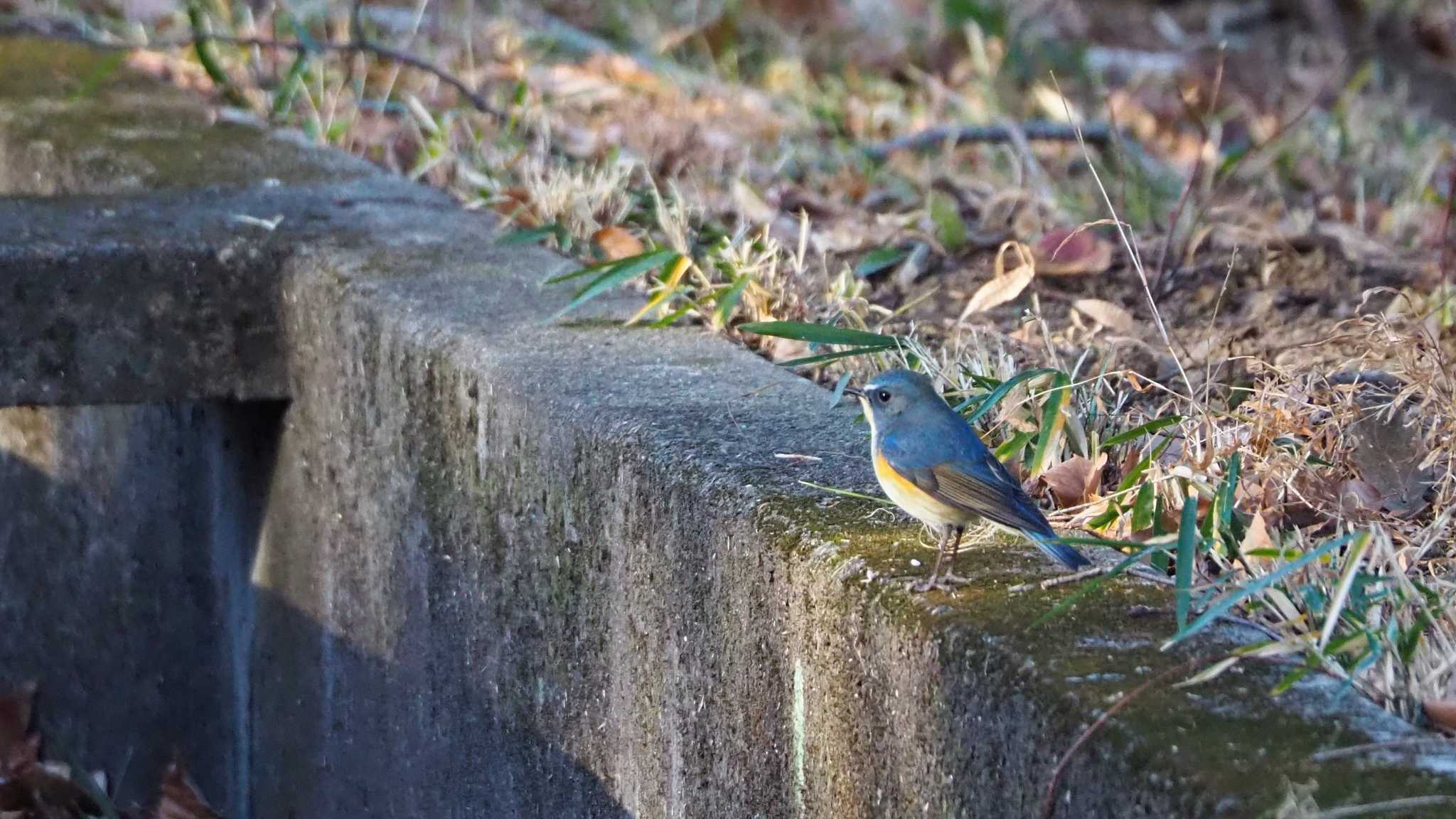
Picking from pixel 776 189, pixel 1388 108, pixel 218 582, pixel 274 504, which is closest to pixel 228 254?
pixel 274 504

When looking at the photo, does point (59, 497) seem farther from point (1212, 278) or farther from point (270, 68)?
point (1212, 278)

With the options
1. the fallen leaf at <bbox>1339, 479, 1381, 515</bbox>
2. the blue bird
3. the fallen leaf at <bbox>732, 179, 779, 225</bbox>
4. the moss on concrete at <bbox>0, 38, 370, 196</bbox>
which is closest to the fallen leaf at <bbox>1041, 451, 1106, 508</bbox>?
the blue bird

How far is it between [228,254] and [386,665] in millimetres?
958

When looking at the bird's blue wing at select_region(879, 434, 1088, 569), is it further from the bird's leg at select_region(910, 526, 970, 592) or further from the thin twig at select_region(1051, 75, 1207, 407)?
the thin twig at select_region(1051, 75, 1207, 407)

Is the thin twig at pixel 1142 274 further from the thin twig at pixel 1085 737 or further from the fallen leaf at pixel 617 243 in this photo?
the fallen leaf at pixel 617 243

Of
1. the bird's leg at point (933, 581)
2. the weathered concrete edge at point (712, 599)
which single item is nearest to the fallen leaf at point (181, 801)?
the weathered concrete edge at point (712, 599)

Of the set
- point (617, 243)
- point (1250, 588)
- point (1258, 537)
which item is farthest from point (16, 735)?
point (1250, 588)

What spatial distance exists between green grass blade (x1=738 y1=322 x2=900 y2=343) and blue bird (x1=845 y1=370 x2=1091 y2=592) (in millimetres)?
330

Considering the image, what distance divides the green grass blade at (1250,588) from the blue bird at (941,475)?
0.86 feet

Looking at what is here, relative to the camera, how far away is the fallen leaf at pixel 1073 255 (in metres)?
→ 3.85

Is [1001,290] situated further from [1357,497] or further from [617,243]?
[1357,497]

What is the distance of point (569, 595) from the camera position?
265 cm

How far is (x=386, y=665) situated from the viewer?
10.8 ft

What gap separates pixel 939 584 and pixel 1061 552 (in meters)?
0.17
